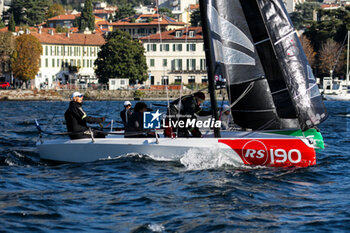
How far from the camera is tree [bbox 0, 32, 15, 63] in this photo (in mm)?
74900

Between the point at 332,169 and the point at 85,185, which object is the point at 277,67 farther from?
the point at 85,185

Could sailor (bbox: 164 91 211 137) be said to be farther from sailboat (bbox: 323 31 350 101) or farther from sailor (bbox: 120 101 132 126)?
sailboat (bbox: 323 31 350 101)

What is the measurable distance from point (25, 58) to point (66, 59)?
13.2m

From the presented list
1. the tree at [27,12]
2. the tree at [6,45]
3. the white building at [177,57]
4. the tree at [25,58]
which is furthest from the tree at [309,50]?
the tree at [27,12]

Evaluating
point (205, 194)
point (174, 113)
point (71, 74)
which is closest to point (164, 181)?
point (205, 194)

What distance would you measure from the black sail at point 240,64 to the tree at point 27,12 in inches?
4738

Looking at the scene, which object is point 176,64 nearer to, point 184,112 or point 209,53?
point 184,112

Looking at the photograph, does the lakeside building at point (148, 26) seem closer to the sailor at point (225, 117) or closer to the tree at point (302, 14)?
the tree at point (302, 14)

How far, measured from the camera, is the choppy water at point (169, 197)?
8.73m

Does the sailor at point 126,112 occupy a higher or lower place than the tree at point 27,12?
lower

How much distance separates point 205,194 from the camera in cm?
1041

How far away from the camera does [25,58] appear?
7600 centimetres

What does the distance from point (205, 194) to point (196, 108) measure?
3.37 metres

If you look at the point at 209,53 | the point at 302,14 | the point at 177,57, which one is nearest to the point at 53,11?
the point at 302,14
